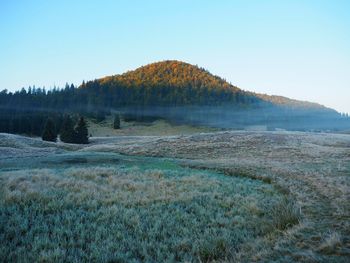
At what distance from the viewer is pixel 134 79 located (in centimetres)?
16475

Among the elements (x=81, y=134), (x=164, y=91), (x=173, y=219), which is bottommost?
(x=81, y=134)

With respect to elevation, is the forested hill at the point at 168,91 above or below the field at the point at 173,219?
above

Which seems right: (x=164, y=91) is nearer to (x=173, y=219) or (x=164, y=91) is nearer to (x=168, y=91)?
(x=168, y=91)

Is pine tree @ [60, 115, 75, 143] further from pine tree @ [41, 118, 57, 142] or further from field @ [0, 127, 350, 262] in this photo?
field @ [0, 127, 350, 262]

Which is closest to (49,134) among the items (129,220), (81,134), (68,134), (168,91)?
(68,134)

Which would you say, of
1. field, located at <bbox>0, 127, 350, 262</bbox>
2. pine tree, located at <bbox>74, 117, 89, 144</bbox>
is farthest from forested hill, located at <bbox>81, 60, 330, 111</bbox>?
field, located at <bbox>0, 127, 350, 262</bbox>

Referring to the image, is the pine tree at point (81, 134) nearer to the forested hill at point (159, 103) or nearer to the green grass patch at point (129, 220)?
the green grass patch at point (129, 220)

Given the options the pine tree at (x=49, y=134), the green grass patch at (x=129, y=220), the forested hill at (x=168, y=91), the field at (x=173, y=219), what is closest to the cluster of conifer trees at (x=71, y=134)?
the pine tree at (x=49, y=134)

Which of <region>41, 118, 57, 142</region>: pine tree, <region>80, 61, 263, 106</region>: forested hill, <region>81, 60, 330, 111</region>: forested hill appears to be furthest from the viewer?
<region>81, 60, 330, 111</region>: forested hill

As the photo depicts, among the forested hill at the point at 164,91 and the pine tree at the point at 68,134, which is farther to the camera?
the forested hill at the point at 164,91

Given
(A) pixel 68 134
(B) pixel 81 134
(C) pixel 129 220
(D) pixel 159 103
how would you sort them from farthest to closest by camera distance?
(D) pixel 159 103, (A) pixel 68 134, (B) pixel 81 134, (C) pixel 129 220


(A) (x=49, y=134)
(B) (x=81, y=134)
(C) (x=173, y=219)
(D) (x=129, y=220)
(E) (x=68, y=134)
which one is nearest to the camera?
(D) (x=129, y=220)

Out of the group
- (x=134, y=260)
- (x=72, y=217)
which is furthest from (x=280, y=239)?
(x=72, y=217)

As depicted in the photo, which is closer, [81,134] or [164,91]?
[81,134]
